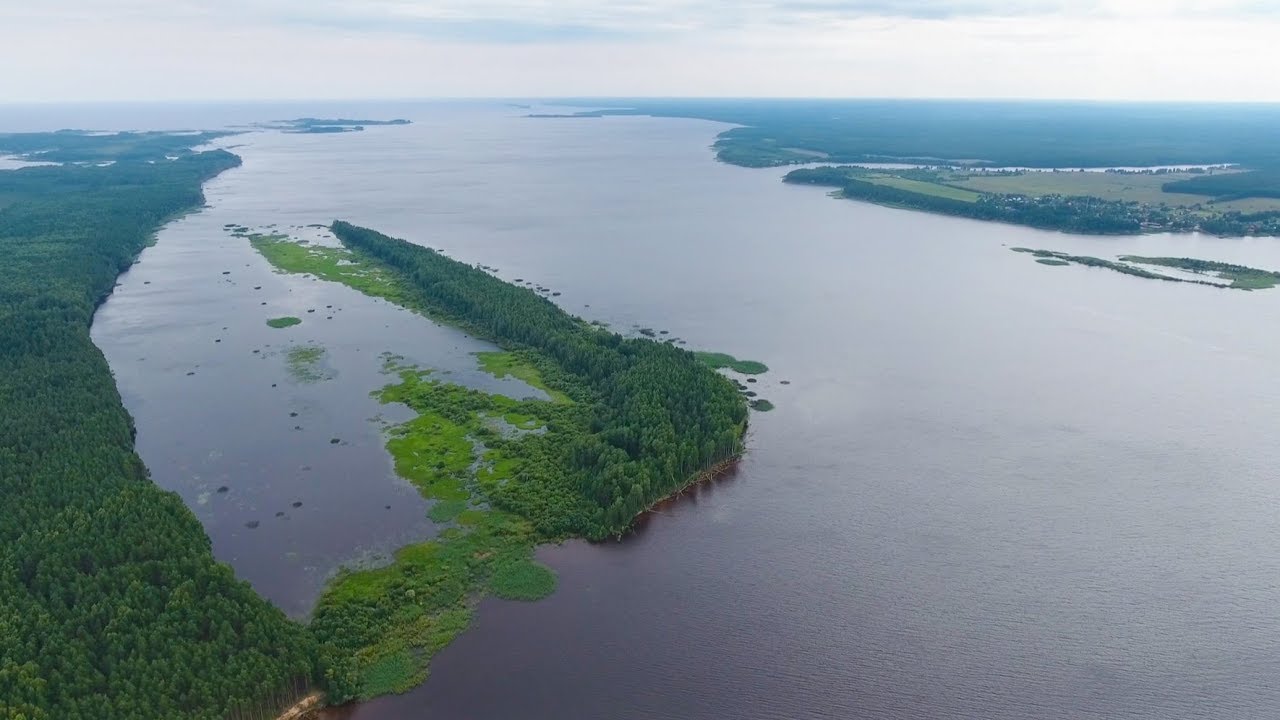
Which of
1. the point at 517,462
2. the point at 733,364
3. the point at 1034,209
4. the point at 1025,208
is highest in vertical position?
the point at 1025,208

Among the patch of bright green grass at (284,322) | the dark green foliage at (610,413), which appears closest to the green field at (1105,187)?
the dark green foliage at (610,413)

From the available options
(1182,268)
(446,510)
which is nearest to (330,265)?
(446,510)

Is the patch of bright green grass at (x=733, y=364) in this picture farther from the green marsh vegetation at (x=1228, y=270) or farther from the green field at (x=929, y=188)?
the green field at (x=929, y=188)

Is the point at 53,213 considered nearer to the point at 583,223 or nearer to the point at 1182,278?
the point at 583,223

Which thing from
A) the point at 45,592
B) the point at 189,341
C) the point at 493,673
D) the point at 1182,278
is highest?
the point at 1182,278

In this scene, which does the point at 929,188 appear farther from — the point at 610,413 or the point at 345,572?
the point at 345,572

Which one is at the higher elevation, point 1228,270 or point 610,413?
point 1228,270

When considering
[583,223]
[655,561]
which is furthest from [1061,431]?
[583,223]
